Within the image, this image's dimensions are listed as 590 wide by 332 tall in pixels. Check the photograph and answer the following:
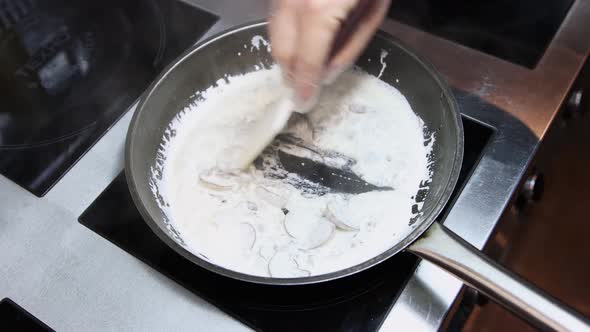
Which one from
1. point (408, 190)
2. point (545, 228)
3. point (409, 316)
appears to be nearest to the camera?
point (409, 316)

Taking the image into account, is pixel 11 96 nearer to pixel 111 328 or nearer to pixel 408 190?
pixel 111 328

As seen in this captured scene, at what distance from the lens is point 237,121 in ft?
2.77

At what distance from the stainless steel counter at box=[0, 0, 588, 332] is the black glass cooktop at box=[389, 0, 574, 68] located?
0.17 metres

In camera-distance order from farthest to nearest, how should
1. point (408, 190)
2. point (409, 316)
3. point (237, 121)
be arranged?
point (237, 121) → point (408, 190) → point (409, 316)

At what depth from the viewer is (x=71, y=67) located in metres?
0.90

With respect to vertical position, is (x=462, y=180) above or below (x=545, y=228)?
above

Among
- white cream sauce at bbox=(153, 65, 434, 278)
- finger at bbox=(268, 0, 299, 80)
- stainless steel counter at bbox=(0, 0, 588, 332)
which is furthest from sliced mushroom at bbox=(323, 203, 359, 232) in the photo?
finger at bbox=(268, 0, 299, 80)

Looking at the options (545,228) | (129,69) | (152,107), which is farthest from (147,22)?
(545,228)

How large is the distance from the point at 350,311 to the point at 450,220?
0.17 metres

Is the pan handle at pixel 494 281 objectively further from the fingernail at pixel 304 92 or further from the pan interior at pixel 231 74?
the fingernail at pixel 304 92

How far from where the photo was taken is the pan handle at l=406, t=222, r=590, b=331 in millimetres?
500

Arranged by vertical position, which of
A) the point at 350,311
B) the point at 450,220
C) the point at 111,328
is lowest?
the point at 111,328

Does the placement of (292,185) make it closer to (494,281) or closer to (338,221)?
(338,221)

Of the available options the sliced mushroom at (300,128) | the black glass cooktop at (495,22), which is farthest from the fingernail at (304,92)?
the black glass cooktop at (495,22)
